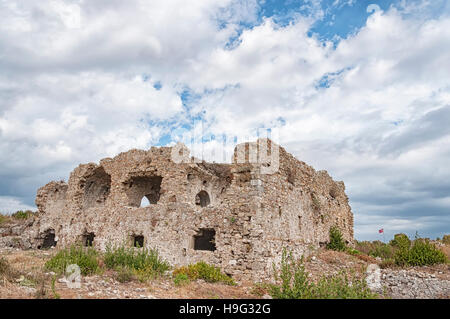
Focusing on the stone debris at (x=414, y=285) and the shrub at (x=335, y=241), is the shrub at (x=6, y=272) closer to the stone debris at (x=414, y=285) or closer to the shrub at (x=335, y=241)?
the stone debris at (x=414, y=285)

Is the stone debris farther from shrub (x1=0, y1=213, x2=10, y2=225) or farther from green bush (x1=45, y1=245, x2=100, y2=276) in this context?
shrub (x1=0, y1=213, x2=10, y2=225)

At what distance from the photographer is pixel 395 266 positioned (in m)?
13.5

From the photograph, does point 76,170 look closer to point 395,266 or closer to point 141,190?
point 141,190

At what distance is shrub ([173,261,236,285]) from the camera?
34.8ft

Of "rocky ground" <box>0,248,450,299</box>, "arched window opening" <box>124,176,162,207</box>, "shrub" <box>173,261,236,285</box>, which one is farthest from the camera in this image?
"arched window opening" <box>124,176,162,207</box>

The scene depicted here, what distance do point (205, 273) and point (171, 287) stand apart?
198 centimetres

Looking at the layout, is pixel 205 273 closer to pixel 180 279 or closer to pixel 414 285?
pixel 180 279

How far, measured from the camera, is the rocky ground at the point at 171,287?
7.37m

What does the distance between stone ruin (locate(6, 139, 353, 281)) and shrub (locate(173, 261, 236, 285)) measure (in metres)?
0.45

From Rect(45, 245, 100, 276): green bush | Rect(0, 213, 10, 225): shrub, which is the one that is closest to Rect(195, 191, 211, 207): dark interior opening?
Rect(45, 245, 100, 276): green bush

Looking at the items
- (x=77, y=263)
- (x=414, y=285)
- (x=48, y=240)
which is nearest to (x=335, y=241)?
(x=414, y=285)

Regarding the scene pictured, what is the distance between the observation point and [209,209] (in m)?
12.4
